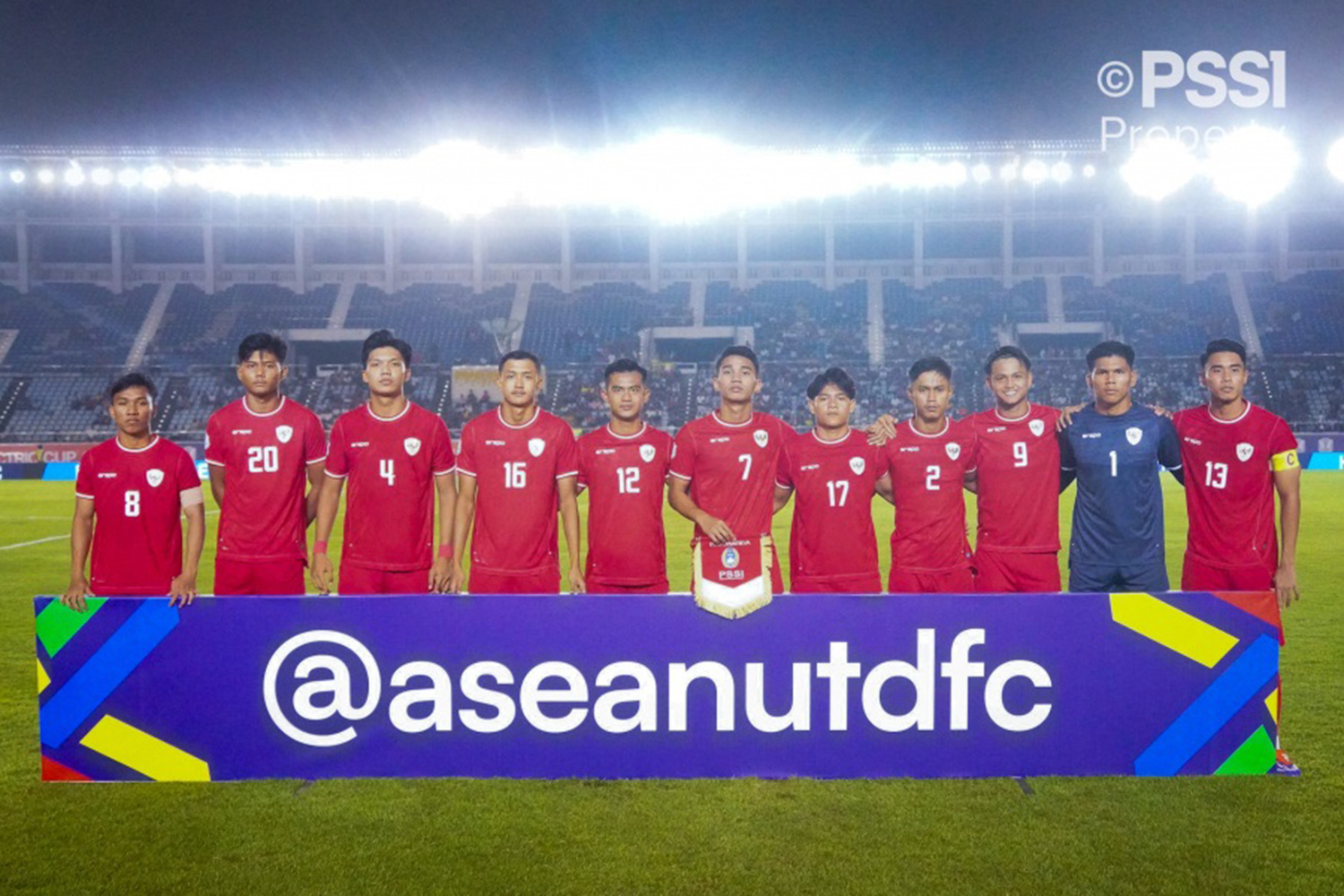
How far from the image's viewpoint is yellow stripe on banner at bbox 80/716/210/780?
455 cm

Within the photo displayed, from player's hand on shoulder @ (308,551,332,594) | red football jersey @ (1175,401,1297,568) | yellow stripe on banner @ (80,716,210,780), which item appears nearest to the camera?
yellow stripe on banner @ (80,716,210,780)

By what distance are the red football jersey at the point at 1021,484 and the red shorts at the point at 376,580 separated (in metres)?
3.15

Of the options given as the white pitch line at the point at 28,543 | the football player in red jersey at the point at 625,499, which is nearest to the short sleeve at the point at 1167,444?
the football player in red jersey at the point at 625,499

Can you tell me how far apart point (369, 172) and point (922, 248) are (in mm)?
22994

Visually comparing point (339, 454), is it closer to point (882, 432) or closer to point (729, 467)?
point (729, 467)

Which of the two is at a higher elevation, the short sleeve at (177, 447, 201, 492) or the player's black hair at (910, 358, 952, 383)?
the player's black hair at (910, 358, 952, 383)

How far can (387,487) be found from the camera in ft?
17.9

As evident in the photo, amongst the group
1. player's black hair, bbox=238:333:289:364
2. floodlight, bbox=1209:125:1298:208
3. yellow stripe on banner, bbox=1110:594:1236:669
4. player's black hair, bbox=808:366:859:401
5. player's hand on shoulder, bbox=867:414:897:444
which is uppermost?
floodlight, bbox=1209:125:1298:208

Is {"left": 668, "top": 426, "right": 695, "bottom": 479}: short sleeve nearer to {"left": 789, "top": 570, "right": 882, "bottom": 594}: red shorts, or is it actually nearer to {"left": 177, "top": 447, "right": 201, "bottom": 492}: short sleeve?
{"left": 789, "top": 570, "right": 882, "bottom": 594}: red shorts

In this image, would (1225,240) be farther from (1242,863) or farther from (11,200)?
(11,200)

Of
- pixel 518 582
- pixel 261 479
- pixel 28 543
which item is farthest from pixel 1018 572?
pixel 28 543

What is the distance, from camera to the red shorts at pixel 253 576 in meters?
5.41

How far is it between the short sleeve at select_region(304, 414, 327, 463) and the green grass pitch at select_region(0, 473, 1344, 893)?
173cm

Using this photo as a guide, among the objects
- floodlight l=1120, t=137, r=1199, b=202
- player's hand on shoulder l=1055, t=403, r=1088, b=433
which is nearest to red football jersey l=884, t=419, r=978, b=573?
player's hand on shoulder l=1055, t=403, r=1088, b=433
